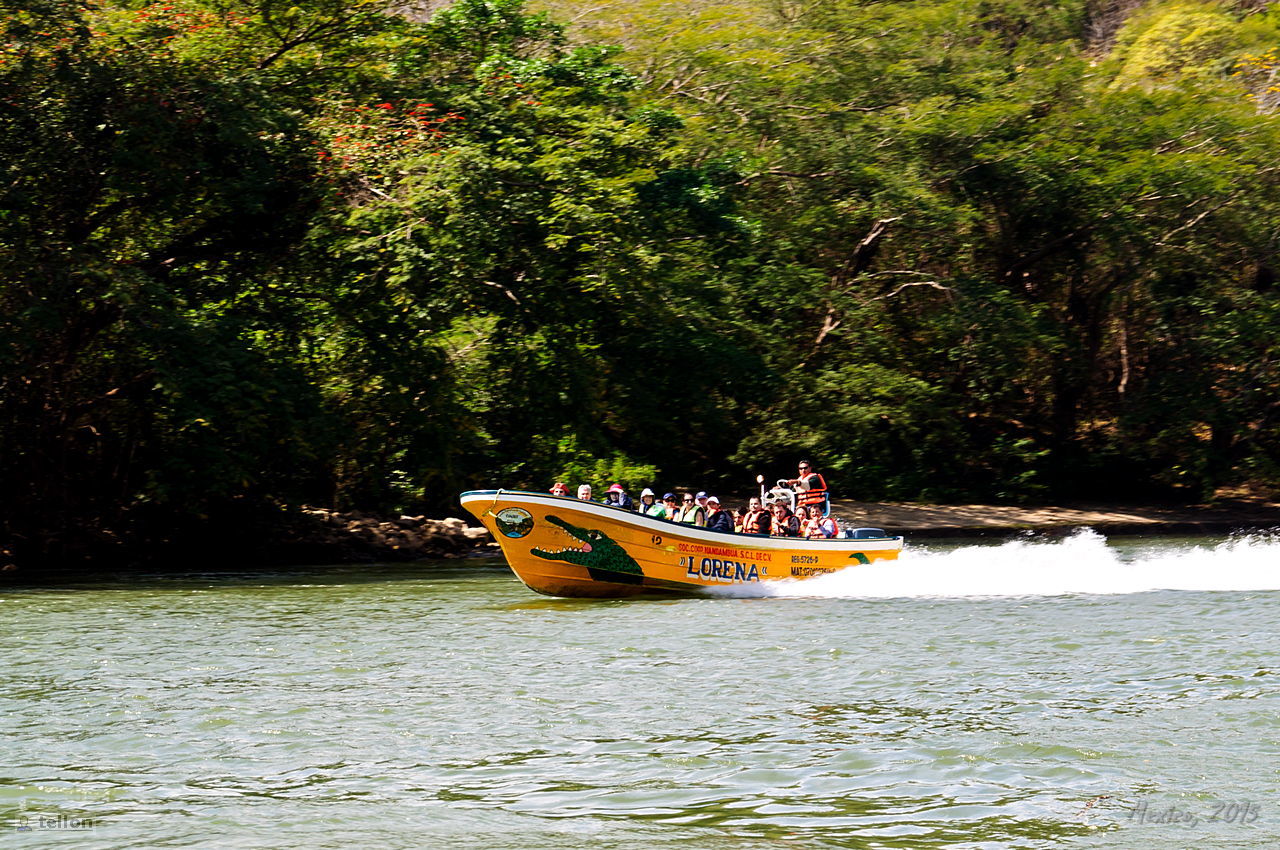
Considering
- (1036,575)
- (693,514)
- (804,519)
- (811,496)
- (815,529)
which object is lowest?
(1036,575)

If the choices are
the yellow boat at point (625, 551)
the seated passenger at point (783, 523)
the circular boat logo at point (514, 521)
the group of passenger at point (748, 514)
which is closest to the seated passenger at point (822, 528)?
the group of passenger at point (748, 514)

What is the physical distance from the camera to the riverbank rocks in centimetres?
2783

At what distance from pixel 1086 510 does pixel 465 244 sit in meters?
20.1

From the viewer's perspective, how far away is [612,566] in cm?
2023

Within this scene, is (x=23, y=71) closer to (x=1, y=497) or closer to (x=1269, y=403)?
(x=1, y=497)

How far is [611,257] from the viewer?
89.8 feet

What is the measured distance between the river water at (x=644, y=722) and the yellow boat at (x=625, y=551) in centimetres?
65

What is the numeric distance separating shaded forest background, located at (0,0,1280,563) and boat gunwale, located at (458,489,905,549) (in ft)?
19.1

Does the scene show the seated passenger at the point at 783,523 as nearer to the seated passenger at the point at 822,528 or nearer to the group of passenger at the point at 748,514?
the group of passenger at the point at 748,514

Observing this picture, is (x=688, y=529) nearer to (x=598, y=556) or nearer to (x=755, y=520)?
(x=598, y=556)

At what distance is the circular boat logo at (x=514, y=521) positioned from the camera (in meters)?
19.8

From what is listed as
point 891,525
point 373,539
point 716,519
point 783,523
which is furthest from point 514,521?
point 891,525

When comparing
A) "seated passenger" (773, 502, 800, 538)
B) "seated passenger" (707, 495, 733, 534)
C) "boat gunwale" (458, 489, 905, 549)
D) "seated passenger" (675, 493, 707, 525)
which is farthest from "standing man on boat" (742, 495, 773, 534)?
"seated passenger" (675, 493, 707, 525)

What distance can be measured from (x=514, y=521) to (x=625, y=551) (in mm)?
1656
